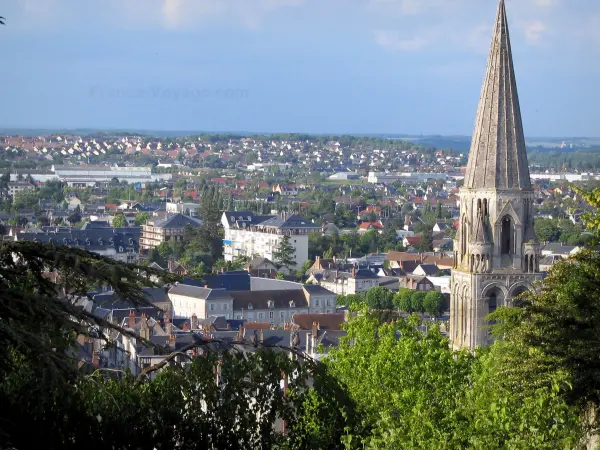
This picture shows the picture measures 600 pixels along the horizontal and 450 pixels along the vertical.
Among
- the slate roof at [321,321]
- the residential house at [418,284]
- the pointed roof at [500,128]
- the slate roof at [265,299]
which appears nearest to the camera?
the pointed roof at [500,128]

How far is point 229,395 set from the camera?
1386 centimetres

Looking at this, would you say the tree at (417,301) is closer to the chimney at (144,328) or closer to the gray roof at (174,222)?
the chimney at (144,328)

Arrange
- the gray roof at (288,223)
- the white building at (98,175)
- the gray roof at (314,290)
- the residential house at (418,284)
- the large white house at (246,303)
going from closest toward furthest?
the large white house at (246,303), the gray roof at (314,290), the residential house at (418,284), the gray roof at (288,223), the white building at (98,175)

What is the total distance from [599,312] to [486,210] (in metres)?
10.4

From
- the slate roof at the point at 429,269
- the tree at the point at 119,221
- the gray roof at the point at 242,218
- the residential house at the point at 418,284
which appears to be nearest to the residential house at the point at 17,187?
the tree at the point at 119,221

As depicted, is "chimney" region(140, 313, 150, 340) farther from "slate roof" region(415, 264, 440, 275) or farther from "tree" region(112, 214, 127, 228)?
"tree" region(112, 214, 127, 228)

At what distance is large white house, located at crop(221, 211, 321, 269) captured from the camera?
9419 cm

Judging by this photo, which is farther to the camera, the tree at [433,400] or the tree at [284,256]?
the tree at [284,256]

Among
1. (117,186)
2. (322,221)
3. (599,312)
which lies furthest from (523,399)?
(117,186)

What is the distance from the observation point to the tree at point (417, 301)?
67188mm

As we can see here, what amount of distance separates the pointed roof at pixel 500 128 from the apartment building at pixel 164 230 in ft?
230

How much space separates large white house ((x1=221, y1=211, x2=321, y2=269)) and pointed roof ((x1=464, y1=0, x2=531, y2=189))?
62.3 m

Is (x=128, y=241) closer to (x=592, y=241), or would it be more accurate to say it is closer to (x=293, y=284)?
(x=293, y=284)

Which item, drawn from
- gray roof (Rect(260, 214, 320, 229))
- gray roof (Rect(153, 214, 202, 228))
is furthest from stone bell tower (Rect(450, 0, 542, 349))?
gray roof (Rect(153, 214, 202, 228))
